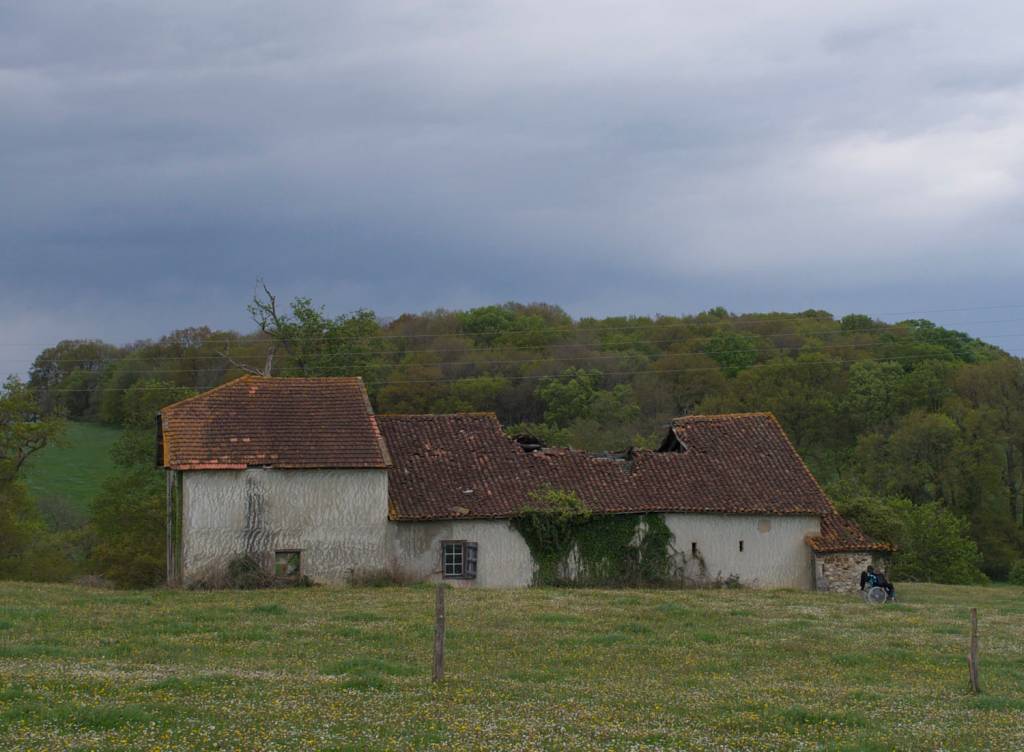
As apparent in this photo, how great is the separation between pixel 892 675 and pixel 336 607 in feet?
45.2

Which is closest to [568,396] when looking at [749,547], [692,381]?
[692,381]

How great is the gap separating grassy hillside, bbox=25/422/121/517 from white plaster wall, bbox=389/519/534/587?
128 feet

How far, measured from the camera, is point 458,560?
38.0 meters

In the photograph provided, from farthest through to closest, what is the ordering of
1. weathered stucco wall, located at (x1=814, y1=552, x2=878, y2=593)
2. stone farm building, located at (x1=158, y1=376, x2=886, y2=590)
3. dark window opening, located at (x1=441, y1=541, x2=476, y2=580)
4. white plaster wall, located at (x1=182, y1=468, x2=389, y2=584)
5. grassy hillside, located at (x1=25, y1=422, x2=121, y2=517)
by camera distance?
1. grassy hillside, located at (x1=25, y1=422, x2=121, y2=517)
2. weathered stucco wall, located at (x1=814, y1=552, x2=878, y2=593)
3. dark window opening, located at (x1=441, y1=541, x2=476, y2=580)
4. stone farm building, located at (x1=158, y1=376, x2=886, y2=590)
5. white plaster wall, located at (x1=182, y1=468, x2=389, y2=584)

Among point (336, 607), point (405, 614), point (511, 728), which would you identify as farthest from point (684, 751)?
point (336, 607)

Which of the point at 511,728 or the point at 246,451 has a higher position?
the point at 246,451

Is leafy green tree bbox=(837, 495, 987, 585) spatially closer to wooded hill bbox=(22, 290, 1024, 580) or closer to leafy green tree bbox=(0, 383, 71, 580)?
wooded hill bbox=(22, 290, 1024, 580)

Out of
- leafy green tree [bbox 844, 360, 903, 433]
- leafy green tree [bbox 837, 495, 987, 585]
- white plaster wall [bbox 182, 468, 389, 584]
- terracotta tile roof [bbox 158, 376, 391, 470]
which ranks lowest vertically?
leafy green tree [bbox 837, 495, 987, 585]

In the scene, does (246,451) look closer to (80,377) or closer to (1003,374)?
(1003,374)

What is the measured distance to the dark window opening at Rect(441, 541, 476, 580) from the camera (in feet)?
124

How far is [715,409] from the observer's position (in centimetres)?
8038

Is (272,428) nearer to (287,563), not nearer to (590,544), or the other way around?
(287,563)

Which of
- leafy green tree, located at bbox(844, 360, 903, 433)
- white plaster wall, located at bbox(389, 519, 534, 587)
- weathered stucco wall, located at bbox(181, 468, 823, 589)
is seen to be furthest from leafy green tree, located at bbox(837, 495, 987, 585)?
white plaster wall, located at bbox(389, 519, 534, 587)

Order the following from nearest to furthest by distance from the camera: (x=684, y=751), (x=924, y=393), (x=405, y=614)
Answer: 1. (x=684, y=751)
2. (x=405, y=614)
3. (x=924, y=393)
